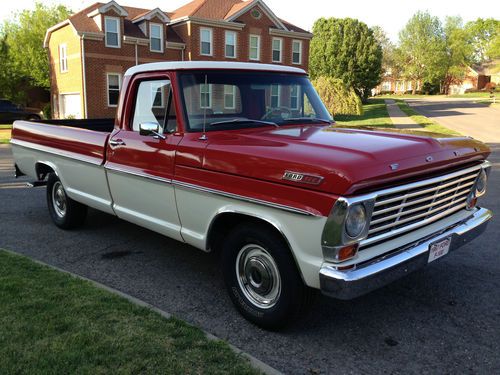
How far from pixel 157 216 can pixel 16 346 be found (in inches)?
65.7

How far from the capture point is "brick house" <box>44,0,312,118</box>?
26.3 meters

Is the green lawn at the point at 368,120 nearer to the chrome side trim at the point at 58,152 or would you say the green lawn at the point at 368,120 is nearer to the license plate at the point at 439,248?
the chrome side trim at the point at 58,152

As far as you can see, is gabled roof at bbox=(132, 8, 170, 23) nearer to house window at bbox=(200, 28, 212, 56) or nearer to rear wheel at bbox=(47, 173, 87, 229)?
house window at bbox=(200, 28, 212, 56)

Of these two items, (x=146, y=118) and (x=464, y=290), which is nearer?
(x=464, y=290)

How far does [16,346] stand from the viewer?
10.2ft

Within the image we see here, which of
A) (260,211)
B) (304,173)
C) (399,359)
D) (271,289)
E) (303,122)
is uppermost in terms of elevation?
(303,122)

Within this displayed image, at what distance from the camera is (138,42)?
1073 inches

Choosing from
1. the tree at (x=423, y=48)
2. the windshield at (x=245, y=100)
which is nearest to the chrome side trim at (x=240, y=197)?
the windshield at (x=245, y=100)

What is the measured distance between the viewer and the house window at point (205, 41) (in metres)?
28.9

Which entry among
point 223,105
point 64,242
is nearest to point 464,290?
point 223,105

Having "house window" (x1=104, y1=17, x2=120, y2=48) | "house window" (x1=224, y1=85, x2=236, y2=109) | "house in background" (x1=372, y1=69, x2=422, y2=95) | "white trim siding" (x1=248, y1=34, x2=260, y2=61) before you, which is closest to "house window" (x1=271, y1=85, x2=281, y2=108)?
"house window" (x1=224, y1=85, x2=236, y2=109)

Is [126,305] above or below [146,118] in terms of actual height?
below

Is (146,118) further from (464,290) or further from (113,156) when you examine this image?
(464,290)

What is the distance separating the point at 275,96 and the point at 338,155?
5.49 feet
